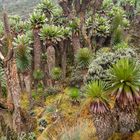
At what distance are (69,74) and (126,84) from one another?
84.2 ft

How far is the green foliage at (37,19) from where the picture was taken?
141 feet

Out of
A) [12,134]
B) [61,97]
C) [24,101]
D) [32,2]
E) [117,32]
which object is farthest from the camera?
[32,2]

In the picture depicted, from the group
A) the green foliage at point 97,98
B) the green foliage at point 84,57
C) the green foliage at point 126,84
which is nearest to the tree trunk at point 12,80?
the green foliage at point 84,57

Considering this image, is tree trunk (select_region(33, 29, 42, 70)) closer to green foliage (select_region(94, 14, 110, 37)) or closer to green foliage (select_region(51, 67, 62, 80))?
green foliage (select_region(51, 67, 62, 80))

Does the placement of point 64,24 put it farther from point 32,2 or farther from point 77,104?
point 32,2

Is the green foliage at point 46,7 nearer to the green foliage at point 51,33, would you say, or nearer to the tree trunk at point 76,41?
the tree trunk at point 76,41

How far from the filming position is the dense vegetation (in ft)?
67.1

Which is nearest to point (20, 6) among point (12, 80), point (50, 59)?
point (50, 59)

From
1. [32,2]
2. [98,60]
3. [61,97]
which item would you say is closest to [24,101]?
[61,97]

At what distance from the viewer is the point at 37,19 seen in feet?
142

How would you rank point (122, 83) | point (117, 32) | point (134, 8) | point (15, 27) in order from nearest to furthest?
point (122, 83) < point (117, 32) < point (15, 27) < point (134, 8)

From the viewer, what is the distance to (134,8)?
194ft

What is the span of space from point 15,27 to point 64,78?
371 inches

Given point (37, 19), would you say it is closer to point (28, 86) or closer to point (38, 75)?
point (38, 75)
